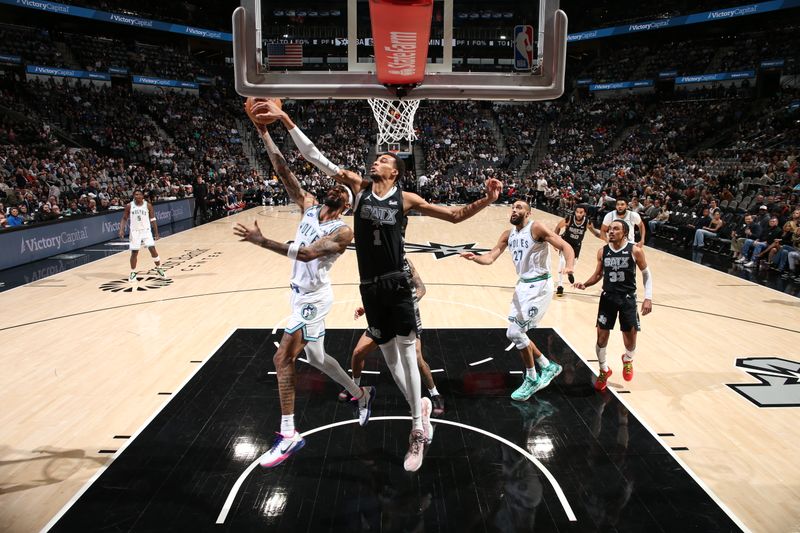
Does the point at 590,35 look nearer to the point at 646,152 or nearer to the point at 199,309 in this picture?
the point at 646,152

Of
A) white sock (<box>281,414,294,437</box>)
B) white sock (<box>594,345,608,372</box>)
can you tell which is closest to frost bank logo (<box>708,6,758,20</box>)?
white sock (<box>594,345,608,372</box>)

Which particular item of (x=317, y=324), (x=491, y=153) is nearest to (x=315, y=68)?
(x=317, y=324)

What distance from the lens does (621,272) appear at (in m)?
5.66

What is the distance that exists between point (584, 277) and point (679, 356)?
4.86 metres

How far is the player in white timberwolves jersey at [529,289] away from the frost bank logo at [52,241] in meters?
11.4

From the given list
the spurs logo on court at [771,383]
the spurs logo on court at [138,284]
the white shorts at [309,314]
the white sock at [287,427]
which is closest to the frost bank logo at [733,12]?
the spurs logo on court at [771,383]

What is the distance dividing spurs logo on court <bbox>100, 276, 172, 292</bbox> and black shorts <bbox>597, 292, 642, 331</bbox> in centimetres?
811

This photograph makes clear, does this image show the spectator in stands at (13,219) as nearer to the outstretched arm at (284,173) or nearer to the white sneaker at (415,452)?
the outstretched arm at (284,173)

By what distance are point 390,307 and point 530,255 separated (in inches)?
95.9

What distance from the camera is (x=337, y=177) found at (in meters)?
4.13

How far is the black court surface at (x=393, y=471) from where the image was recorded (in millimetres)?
3672

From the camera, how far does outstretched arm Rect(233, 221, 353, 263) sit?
11.5 feet

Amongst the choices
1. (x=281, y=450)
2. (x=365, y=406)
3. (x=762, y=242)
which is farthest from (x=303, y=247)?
(x=762, y=242)

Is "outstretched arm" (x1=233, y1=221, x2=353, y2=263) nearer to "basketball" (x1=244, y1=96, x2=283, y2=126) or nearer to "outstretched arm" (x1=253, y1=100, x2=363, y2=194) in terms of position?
"outstretched arm" (x1=253, y1=100, x2=363, y2=194)
